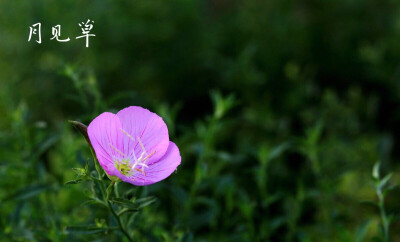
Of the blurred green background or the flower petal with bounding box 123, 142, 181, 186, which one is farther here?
the blurred green background

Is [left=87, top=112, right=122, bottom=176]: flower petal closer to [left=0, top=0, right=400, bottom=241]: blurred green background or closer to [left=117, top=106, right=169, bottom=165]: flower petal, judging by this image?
[left=117, top=106, right=169, bottom=165]: flower petal

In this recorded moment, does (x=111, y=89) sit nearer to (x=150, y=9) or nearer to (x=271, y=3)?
(x=150, y=9)

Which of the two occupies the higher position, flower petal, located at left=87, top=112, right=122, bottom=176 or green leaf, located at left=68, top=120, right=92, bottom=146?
green leaf, located at left=68, top=120, right=92, bottom=146

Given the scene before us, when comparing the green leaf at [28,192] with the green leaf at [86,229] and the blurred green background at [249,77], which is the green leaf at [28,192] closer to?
the green leaf at [86,229]

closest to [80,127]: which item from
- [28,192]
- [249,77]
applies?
[28,192]

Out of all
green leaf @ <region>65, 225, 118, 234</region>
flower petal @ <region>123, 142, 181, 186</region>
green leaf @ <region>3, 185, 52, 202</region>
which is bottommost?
green leaf @ <region>65, 225, 118, 234</region>

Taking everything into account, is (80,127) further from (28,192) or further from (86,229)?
(28,192)

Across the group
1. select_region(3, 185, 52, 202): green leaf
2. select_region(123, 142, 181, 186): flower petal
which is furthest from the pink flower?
select_region(3, 185, 52, 202): green leaf
